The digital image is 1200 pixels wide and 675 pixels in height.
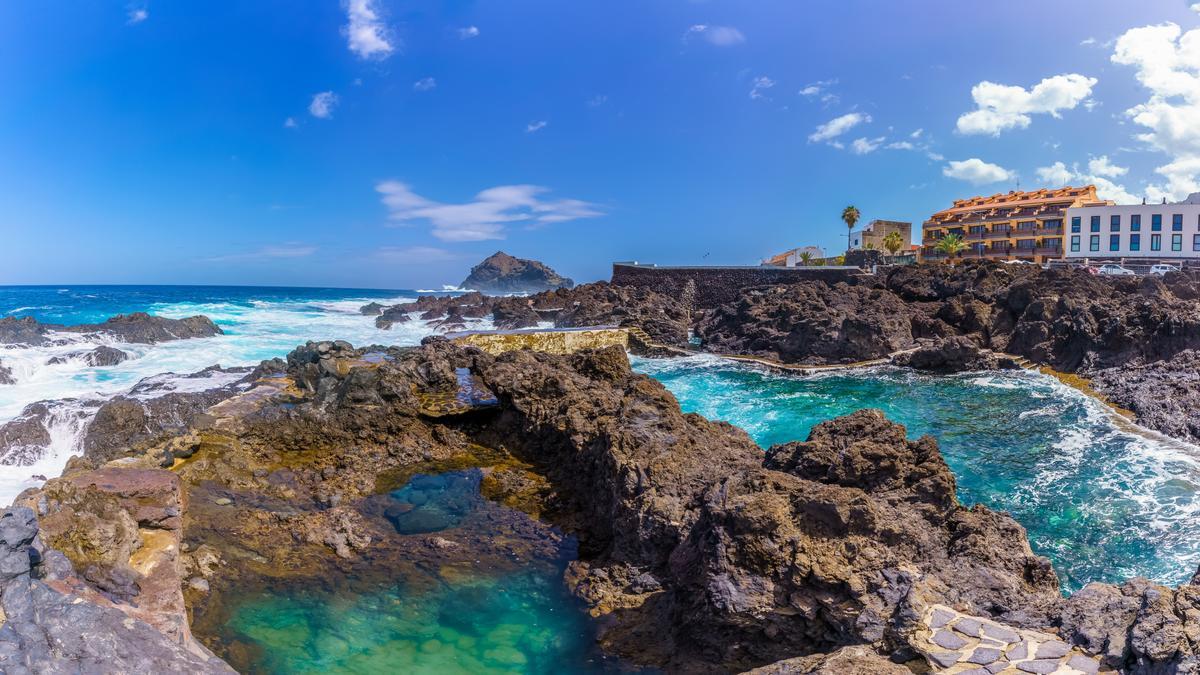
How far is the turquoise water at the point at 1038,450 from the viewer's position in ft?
32.5

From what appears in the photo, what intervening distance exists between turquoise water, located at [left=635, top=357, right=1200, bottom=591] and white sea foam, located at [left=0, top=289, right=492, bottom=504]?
15.8 m

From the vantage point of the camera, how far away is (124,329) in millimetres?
29375

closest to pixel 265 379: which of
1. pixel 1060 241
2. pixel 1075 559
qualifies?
pixel 1075 559

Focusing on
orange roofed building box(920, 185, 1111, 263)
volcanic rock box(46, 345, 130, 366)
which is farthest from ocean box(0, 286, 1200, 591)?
orange roofed building box(920, 185, 1111, 263)

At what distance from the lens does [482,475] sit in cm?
1120

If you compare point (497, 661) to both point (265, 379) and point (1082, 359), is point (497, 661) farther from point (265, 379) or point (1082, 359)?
point (1082, 359)

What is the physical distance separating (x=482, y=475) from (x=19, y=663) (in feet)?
24.0

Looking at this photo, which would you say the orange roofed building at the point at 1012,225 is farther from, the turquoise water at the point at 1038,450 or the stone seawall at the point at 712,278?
the turquoise water at the point at 1038,450

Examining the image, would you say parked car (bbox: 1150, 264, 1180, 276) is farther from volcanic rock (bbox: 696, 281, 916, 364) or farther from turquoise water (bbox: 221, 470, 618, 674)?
turquoise water (bbox: 221, 470, 618, 674)

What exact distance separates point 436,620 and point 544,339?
19.5 meters

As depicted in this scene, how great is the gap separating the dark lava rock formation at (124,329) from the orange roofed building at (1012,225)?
56.8 m

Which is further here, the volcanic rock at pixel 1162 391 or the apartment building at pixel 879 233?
the apartment building at pixel 879 233

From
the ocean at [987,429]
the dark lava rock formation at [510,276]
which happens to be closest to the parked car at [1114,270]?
the ocean at [987,429]

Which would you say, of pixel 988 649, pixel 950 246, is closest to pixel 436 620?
pixel 988 649
